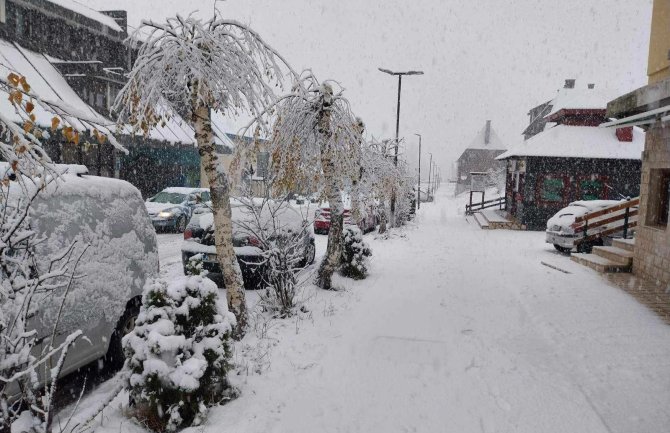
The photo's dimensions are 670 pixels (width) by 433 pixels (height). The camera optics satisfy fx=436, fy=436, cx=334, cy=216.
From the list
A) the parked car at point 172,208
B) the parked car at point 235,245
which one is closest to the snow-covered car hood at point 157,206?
the parked car at point 172,208

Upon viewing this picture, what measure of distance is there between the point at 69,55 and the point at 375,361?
23.3 metres

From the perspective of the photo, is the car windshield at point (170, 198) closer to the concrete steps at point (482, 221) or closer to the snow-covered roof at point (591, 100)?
the concrete steps at point (482, 221)

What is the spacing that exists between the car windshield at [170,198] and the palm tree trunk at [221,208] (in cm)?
1314

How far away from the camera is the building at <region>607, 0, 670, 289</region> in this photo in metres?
8.70

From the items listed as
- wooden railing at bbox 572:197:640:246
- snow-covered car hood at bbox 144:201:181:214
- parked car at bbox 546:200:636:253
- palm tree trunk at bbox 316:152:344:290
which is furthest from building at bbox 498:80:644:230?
snow-covered car hood at bbox 144:201:181:214

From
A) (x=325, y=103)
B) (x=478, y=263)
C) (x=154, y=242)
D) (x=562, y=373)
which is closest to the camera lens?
(x=562, y=373)

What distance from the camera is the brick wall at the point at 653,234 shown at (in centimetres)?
873

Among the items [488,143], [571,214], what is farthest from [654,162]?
[488,143]

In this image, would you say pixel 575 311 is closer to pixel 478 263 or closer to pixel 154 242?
pixel 478 263

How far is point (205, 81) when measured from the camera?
5289mm

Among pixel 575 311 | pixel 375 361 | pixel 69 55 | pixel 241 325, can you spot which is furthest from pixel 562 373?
pixel 69 55

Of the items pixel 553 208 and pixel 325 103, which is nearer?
pixel 325 103

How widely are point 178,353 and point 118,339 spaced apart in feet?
4.65

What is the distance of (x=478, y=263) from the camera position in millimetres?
→ 12156
